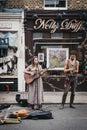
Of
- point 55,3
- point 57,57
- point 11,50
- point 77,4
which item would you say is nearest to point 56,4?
point 55,3

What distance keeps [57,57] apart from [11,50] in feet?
6.68

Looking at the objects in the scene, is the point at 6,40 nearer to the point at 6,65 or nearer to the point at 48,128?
the point at 6,65

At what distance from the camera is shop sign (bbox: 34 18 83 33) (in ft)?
73.1

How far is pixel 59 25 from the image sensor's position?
22422mm

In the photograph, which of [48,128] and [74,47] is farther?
[74,47]

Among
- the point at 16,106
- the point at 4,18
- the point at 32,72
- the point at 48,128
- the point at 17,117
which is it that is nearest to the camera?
the point at 48,128

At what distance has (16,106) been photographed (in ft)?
58.5

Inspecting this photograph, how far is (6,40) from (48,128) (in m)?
9.59

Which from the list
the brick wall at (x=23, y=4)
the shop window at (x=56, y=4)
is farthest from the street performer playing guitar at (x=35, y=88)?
the shop window at (x=56, y=4)

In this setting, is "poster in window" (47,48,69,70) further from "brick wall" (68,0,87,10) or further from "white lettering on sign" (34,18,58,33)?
"brick wall" (68,0,87,10)

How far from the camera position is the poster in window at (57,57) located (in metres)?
22.8

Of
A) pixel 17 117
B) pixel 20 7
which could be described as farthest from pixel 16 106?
pixel 20 7

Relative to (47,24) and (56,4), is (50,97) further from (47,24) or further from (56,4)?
(56,4)

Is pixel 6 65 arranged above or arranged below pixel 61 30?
below
